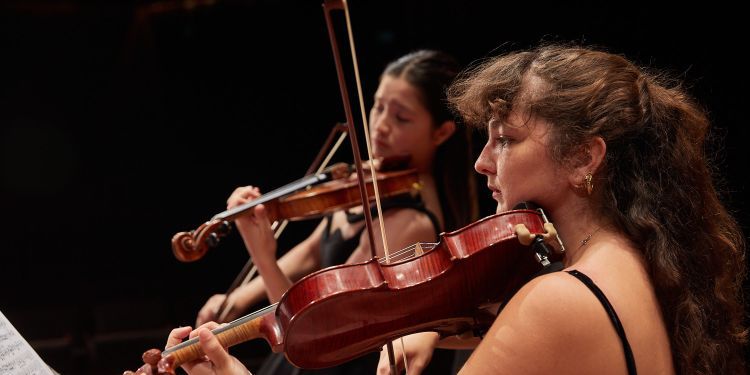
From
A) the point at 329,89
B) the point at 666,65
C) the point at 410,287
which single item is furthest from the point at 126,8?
the point at 410,287

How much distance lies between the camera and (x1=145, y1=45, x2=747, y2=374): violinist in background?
1.17m

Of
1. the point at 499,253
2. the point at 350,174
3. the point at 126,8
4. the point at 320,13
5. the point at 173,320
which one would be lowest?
the point at 173,320

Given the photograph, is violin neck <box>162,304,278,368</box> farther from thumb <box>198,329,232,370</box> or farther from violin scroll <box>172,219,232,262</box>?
violin scroll <box>172,219,232,262</box>

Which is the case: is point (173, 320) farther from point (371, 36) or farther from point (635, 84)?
point (635, 84)

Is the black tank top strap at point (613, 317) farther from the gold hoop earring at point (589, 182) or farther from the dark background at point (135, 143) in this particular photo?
the dark background at point (135, 143)

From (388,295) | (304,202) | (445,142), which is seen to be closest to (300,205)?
(304,202)

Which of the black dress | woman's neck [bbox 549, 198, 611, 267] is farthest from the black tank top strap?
the black dress

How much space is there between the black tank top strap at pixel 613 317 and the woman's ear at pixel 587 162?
0.19 metres

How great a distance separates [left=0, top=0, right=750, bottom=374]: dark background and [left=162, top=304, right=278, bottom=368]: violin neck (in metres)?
2.08

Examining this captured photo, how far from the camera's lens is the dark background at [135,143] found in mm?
3379

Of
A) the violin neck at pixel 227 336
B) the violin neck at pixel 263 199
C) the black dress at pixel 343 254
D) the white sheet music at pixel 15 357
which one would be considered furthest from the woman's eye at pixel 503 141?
the violin neck at pixel 263 199

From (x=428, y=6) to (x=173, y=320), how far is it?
5.65 feet

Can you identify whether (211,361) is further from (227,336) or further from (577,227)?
(577,227)

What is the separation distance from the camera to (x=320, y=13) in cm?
336
